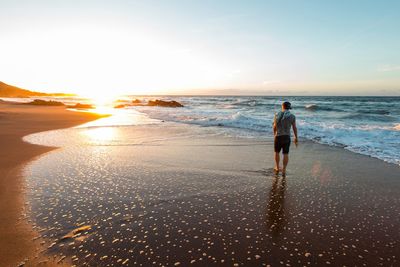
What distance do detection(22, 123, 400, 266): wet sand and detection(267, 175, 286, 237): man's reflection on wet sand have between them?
0.06 ft

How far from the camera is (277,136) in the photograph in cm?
829

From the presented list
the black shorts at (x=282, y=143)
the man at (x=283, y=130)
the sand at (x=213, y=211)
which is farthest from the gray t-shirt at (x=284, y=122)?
the sand at (x=213, y=211)

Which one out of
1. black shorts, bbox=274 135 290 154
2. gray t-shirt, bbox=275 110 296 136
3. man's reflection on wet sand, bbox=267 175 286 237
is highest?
gray t-shirt, bbox=275 110 296 136

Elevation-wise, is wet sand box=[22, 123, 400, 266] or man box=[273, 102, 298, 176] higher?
man box=[273, 102, 298, 176]

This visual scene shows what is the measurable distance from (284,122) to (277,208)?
3338 mm

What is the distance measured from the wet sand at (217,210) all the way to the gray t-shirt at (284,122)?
1.20m

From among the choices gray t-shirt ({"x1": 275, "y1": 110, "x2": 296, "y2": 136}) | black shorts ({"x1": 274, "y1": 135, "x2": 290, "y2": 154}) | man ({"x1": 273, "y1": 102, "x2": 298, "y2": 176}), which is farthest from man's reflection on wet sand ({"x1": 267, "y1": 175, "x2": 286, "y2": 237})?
gray t-shirt ({"x1": 275, "y1": 110, "x2": 296, "y2": 136})

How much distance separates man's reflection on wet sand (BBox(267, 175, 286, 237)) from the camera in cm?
465

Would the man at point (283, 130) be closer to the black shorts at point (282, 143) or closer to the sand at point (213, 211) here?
the black shorts at point (282, 143)

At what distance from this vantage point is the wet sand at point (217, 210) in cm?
386

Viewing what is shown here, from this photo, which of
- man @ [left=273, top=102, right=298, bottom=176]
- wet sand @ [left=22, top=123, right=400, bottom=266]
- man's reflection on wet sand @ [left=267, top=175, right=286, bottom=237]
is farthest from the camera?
man @ [left=273, top=102, right=298, bottom=176]

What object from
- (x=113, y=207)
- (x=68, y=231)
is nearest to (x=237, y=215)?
(x=113, y=207)

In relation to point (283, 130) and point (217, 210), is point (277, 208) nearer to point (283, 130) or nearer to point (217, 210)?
point (217, 210)

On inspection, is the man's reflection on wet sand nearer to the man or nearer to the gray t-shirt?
the man
